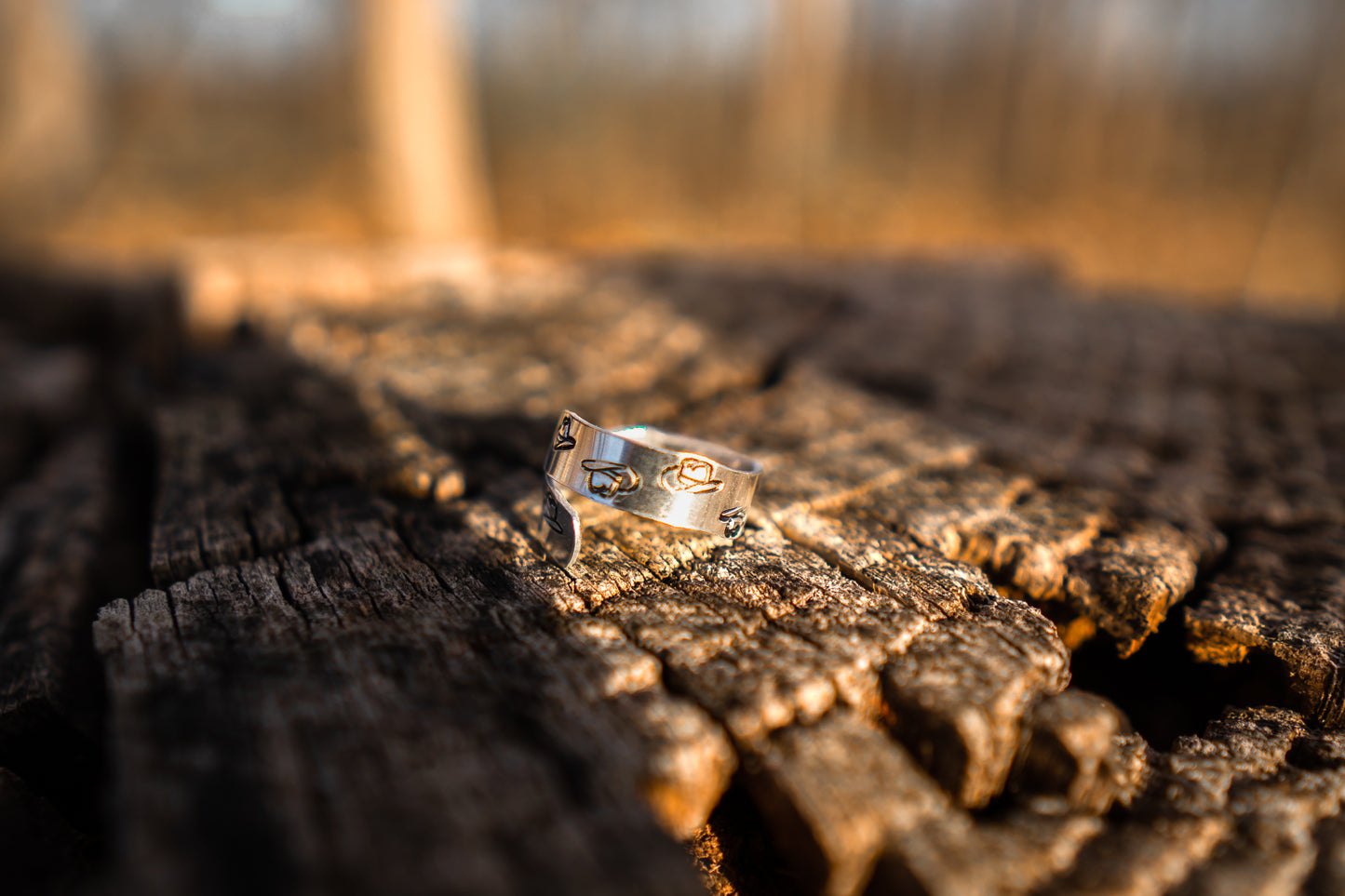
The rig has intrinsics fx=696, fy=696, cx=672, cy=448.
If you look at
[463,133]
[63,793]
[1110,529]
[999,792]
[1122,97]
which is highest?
[1122,97]

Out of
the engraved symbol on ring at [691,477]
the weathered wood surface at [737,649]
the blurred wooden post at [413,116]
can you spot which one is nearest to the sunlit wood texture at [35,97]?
the blurred wooden post at [413,116]

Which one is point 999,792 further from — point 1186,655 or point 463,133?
point 463,133

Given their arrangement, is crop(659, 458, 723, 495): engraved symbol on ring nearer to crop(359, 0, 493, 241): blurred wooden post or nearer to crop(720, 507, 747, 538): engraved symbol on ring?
crop(720, 507, 747, 538): engraved symbol on ring

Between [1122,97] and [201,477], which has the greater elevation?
[1122,97]

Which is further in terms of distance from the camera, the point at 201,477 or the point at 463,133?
the point at 463,133

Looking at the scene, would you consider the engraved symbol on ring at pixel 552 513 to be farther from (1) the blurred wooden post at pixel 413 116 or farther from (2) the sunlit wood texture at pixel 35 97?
(2) the sunlit wood texture at pixel 35 97

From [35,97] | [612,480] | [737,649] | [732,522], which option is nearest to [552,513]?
[612,480]

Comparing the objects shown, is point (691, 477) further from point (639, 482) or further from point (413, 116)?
point (413, 116)

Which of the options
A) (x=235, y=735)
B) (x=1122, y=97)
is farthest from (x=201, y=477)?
(x=1122, y=97)
